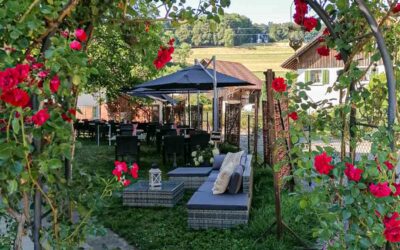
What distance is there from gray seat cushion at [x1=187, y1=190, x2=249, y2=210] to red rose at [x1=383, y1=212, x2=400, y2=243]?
2.82 meters

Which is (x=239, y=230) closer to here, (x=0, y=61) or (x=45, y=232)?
(x=45, y=232)

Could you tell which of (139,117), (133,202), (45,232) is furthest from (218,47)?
(45,232)

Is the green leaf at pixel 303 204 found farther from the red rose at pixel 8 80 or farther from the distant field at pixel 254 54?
the distant field at pixel 254 54

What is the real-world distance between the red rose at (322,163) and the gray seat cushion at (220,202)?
278cm

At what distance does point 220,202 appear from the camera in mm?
4645

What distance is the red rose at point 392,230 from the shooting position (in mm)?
A: 1696

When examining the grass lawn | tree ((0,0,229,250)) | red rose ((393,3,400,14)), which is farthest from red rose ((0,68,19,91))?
the grass lawn

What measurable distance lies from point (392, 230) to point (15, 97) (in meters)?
1.48

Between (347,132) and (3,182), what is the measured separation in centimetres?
170

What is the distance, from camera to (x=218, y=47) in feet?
195

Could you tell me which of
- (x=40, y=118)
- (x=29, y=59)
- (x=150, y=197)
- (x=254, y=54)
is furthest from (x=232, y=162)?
(x=254, y=54)

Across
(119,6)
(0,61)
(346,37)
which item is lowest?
(0,61)

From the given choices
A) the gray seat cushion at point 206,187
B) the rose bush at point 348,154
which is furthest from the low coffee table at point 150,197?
the rose bush at point 348,154

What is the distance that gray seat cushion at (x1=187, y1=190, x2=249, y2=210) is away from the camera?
454 centimetres
